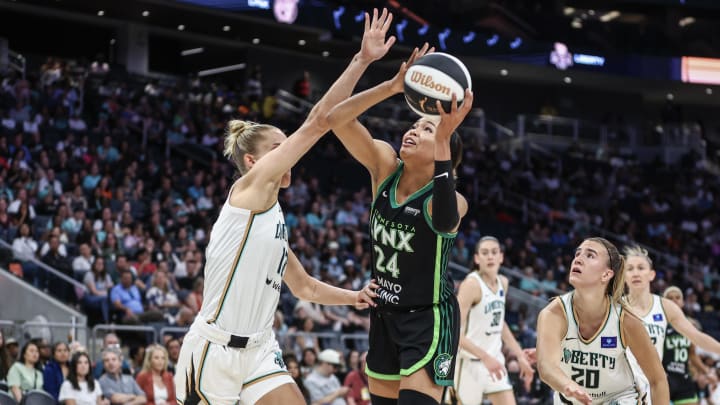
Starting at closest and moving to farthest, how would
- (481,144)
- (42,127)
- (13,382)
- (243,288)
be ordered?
(243,288) < (13,382) < (42,127) < (481,144)

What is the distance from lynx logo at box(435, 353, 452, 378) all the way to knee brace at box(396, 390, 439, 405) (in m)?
0.14

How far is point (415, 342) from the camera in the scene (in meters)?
5.47

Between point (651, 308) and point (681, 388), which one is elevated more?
point (651, 308)

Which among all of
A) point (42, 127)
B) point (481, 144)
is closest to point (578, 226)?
point (481, 144)

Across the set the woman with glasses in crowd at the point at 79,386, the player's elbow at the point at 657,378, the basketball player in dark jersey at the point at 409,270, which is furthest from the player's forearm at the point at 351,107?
the woman with glasses in crowd at the point at 79,386

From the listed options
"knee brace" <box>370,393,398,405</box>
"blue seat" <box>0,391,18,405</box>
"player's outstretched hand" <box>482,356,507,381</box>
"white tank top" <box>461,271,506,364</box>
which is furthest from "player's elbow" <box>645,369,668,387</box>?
"blue seat" <box>0,391,18,405</box>

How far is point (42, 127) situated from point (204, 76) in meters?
11.8

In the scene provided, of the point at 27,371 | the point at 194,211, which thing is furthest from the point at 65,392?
the point at 194,211

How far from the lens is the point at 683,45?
33.1m

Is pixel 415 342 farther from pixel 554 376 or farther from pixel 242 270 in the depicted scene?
pixel 242 270

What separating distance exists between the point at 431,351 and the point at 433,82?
1.43 m

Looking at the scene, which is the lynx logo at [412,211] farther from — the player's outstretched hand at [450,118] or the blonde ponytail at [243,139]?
the blonde ponytail at [243,139]

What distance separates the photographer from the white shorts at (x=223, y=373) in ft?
16.6

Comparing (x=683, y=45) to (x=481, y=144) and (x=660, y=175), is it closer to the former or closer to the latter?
(x=660, y=175)
